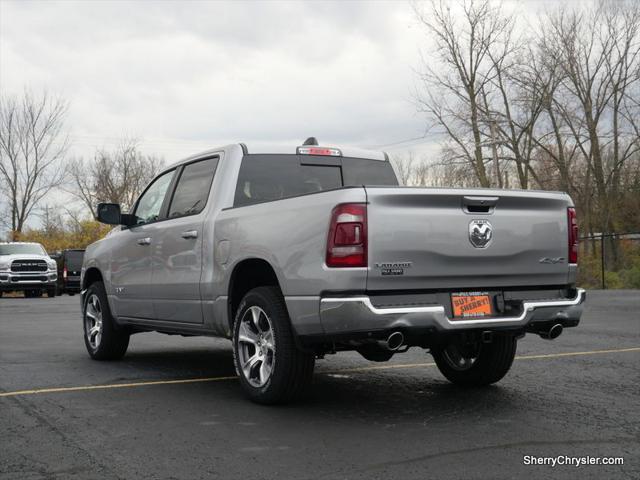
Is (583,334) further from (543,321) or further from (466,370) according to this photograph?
(543,321)

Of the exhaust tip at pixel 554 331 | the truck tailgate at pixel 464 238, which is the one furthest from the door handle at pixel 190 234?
the exhaust tip at pixel 554 331

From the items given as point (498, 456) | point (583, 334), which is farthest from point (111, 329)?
point (583, 334)

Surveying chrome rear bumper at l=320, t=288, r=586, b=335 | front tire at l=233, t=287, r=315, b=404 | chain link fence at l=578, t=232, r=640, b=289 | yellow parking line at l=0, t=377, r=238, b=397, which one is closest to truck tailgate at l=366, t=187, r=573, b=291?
chrome rear bumper at l=320, t=288, r=586, b=335

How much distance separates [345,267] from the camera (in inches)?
197

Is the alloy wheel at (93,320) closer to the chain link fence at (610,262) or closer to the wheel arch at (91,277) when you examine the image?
the wheel arch at (91,277)

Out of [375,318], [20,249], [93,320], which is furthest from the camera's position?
[20,249]

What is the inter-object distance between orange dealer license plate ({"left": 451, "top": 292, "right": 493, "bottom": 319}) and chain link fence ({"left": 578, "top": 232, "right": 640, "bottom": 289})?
69.3 feet

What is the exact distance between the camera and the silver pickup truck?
16.5ft

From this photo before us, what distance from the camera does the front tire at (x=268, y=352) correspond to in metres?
5.45

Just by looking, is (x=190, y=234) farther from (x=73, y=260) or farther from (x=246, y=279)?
(x=73, y=260)

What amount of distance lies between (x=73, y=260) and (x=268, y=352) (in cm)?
2834

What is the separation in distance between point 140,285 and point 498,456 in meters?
4.28

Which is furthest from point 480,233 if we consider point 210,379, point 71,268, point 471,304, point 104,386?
point 71,268

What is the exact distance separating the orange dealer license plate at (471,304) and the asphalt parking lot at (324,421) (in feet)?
2.25
